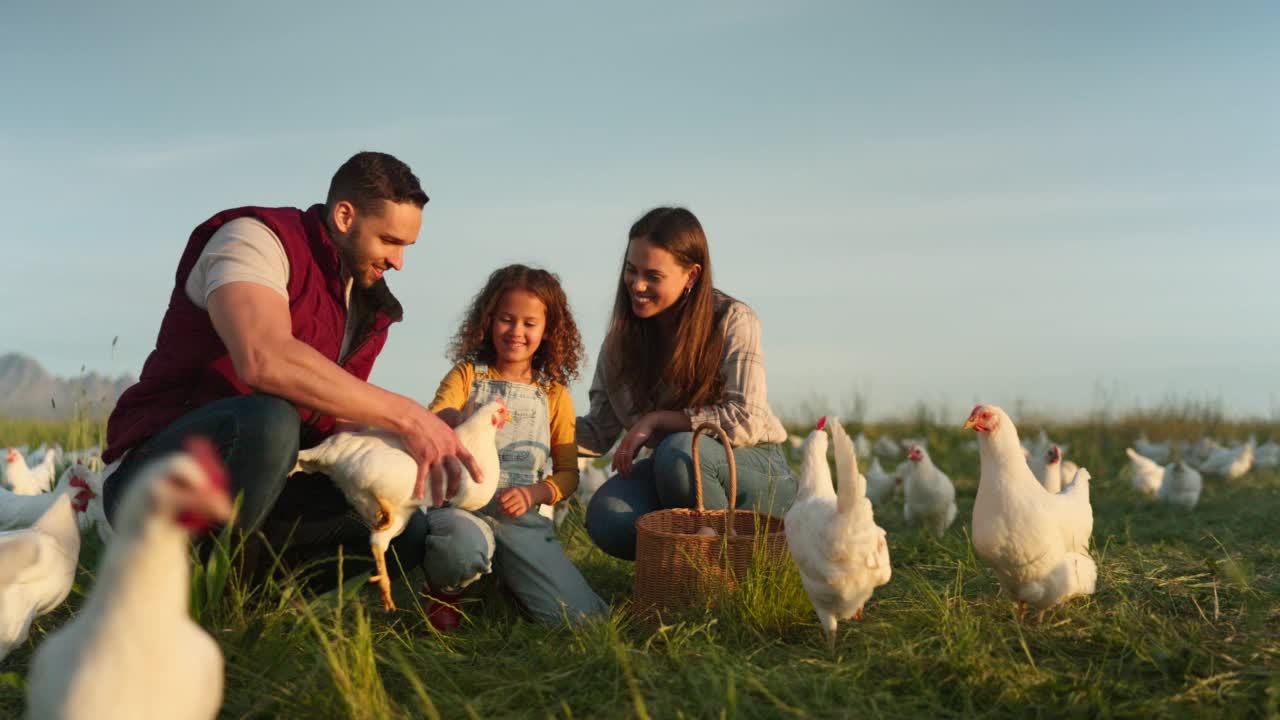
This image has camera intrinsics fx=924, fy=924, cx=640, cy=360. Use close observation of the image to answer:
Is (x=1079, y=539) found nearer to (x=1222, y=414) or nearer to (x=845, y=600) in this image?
(x=845, y=600)

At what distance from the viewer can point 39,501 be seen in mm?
4832

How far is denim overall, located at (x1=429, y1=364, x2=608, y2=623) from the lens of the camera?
3.57m

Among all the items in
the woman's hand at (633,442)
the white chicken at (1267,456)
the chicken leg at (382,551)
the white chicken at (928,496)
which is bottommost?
the white chicken at (1267,456)

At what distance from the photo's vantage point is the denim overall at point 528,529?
11.7 ft

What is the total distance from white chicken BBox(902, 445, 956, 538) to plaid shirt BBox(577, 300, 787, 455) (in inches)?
93.7

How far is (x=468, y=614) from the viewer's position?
372cm

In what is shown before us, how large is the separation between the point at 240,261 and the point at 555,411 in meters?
1.53

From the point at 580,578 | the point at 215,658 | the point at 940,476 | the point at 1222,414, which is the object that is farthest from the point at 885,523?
the point at 1222,414

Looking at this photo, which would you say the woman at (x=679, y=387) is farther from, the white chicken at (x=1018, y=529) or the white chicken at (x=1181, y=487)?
the white chicken at (x=1181, y=487)

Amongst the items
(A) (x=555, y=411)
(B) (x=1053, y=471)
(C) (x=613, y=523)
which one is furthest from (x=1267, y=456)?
(A) (x=555, y=411)

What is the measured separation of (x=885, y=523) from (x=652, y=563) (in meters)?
3.84

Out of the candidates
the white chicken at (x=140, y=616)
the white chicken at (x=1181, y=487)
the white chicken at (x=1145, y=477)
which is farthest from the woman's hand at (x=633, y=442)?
the white chicken at (x=1145, y=477)

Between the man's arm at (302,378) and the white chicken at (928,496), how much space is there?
4.25 metres

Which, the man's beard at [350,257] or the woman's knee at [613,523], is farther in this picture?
the woman's knee at [613,523]
